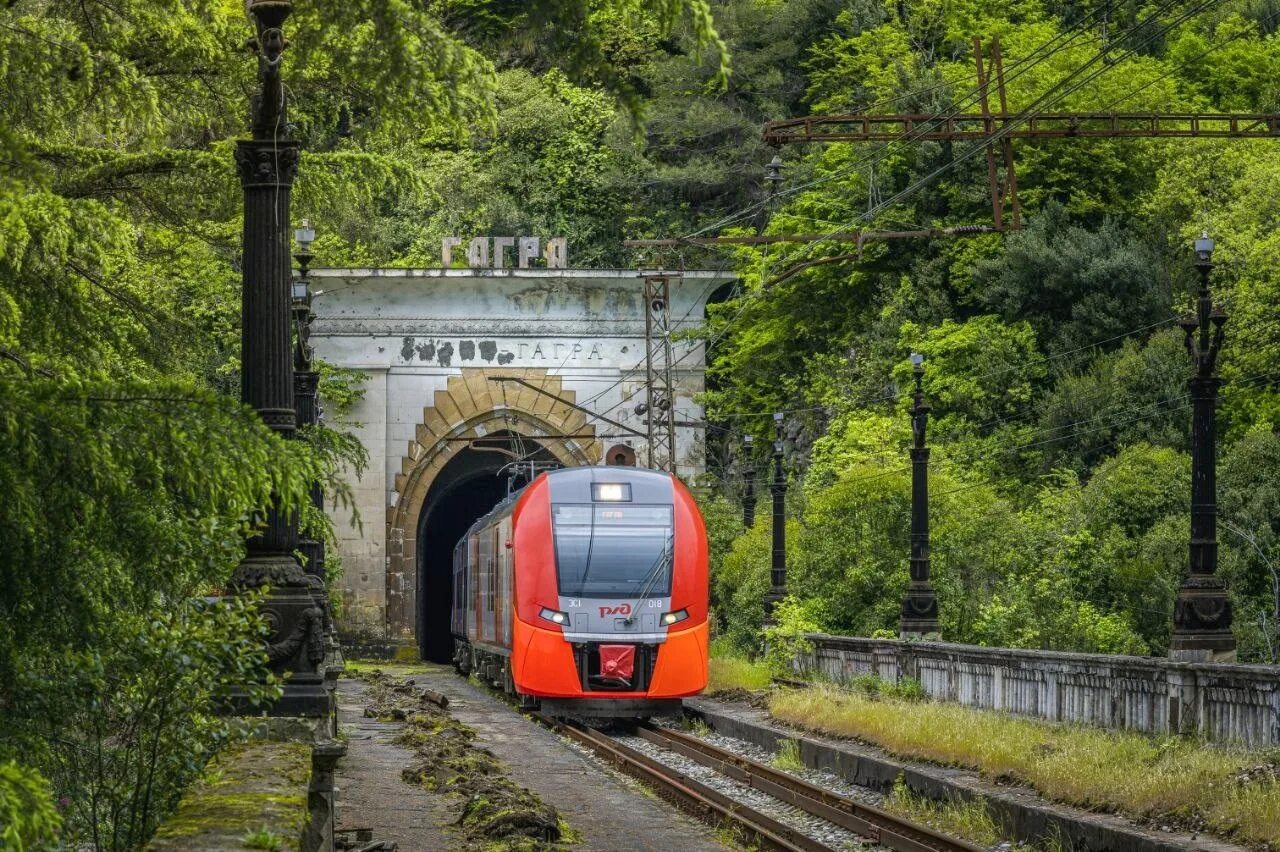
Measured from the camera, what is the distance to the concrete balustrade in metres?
15.0

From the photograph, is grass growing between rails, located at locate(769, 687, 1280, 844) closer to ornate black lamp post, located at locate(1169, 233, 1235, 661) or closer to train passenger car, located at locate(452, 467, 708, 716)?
ornate black lamp post, located at locate(1169, 233, 1235, 661)

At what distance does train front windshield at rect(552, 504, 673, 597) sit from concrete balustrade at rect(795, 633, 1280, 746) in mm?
3307

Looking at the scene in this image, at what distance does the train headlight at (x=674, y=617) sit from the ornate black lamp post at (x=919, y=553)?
12.1ft

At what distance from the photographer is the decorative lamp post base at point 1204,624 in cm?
1822

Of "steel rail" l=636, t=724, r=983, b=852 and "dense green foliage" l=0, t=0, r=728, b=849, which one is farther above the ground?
"dense green foliage" l=0, t=0, r=728, b=849

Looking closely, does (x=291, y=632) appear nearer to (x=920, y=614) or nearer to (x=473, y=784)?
(x=473, y=784)

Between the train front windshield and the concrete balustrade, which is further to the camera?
the train front windshield

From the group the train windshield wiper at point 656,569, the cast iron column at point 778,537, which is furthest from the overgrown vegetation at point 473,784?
the cast iron column at point 778,537

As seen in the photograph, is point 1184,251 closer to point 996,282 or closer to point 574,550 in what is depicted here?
point 996,282

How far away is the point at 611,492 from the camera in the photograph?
24.5 metres

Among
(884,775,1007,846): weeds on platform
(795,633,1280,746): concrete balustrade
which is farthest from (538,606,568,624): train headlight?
(884,775,1007,846): weeds on platform

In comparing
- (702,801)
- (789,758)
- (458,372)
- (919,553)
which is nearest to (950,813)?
(702,801)

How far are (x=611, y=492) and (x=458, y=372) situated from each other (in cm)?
2049

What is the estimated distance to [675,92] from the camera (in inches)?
1975
